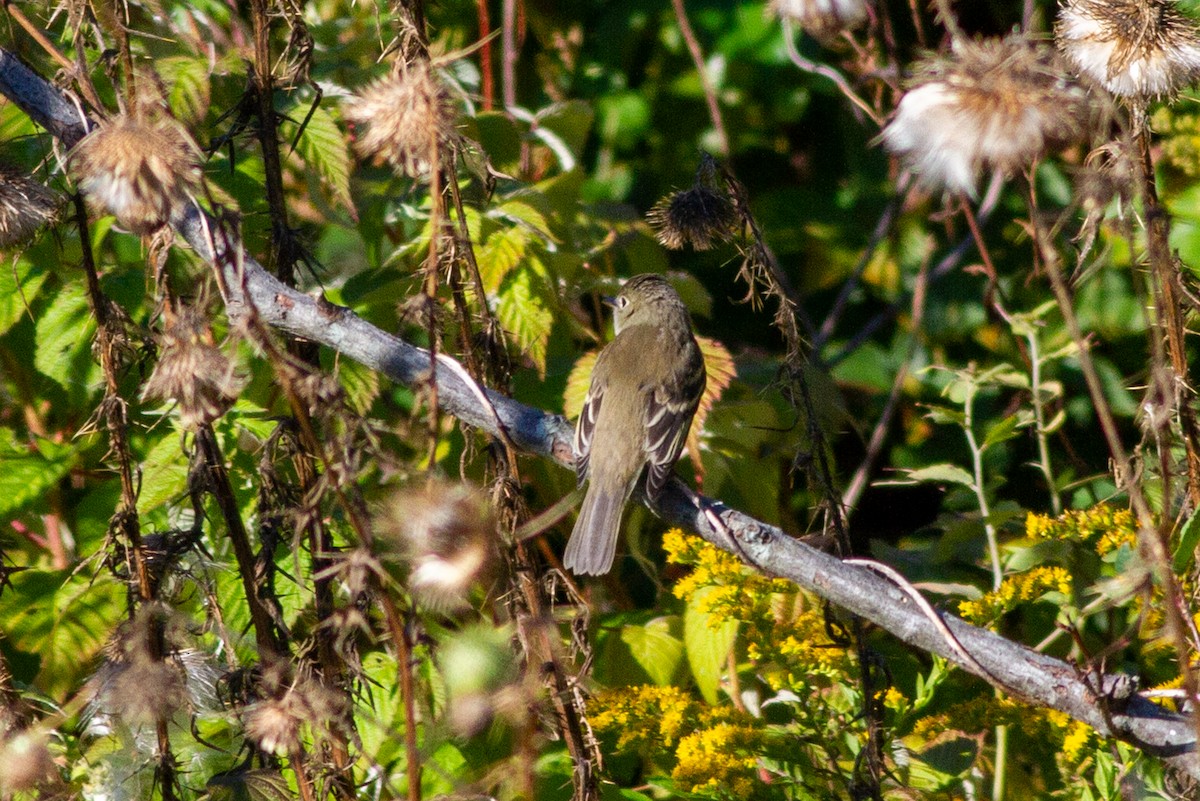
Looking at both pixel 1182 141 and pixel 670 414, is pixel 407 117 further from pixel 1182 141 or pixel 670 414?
pixel 1182 141

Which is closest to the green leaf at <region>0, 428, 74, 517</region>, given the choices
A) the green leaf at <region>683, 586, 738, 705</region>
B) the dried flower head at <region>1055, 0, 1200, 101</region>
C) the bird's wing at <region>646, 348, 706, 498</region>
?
the bird's wing at <region>646, 348, 706, 498</region>

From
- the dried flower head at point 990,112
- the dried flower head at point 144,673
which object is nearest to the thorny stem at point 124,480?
the dried flower head at point 144,673

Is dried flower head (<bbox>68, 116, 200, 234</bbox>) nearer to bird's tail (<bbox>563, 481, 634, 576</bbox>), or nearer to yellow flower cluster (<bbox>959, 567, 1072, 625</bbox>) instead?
yellow flower cluster (<bbox>959, 567, 1072, 625</bbox>)

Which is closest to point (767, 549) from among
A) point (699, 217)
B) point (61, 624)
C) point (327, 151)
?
point (699, 217)

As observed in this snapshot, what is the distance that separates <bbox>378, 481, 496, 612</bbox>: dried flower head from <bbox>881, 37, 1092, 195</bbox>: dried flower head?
84 cm

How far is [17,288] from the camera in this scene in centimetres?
306

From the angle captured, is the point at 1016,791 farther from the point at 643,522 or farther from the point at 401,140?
the point at 401,140

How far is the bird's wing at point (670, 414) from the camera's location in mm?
3391

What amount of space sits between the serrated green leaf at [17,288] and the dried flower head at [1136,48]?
254 centimetres

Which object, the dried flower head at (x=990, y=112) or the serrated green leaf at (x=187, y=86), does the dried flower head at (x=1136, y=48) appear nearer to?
the dried flower head at (x=990, y=112)

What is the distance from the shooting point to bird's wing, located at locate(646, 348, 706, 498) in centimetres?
339

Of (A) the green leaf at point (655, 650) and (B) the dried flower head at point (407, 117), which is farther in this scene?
(A) the green leaf at point (655, 650)

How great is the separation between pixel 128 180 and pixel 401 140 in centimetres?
38

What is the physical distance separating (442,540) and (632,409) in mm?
2136
